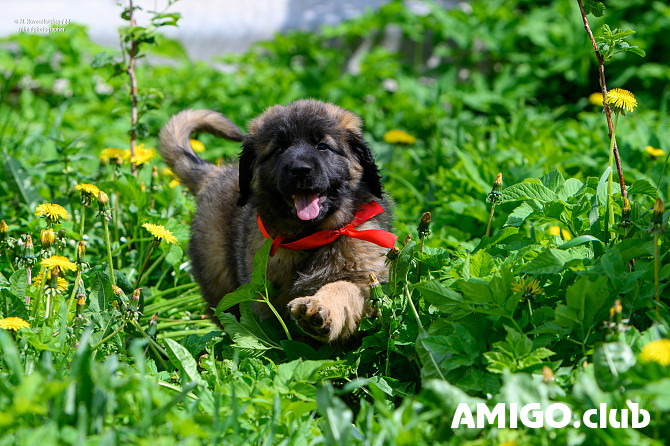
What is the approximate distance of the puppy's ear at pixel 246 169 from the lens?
308 cm

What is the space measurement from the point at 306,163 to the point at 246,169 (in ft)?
1.57

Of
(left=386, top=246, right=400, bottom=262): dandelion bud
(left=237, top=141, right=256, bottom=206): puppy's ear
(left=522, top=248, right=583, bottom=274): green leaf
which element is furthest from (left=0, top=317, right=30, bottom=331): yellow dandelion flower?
(left=522, top=248, right=583, bottom=274): green leaf

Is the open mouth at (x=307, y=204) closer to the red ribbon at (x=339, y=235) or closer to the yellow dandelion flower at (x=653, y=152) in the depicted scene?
the red ribbon at (x=339, y=235)

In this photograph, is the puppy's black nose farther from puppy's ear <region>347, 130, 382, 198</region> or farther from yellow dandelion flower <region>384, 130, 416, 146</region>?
yellow dandelion flower <region>384, 130, 416, 146</region>

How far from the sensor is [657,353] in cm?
172

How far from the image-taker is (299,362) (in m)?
2.21

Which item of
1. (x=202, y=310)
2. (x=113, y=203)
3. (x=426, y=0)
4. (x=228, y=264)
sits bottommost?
(x=202, y=310)

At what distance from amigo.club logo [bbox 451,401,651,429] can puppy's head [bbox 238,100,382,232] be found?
112cm

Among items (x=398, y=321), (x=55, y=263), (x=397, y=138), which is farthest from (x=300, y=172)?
(x=397, y=138)

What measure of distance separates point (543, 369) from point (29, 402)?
1.32m

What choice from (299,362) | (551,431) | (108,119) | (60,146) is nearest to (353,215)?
(299,362)

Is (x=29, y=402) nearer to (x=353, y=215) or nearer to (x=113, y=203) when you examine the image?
(x=353, y=215)

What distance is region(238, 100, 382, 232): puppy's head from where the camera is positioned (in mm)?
2750

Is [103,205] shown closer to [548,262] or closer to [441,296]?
[441,296]
